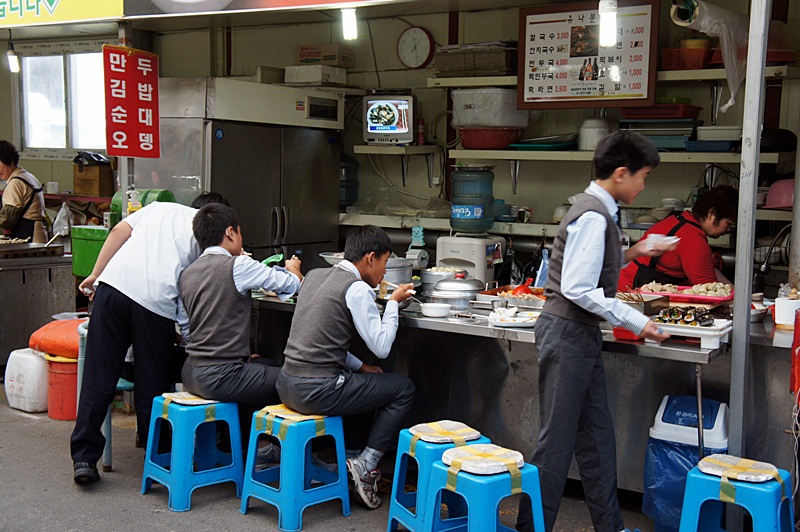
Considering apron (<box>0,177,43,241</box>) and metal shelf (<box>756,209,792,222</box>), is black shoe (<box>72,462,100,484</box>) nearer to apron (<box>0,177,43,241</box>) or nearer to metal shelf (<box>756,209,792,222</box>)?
apron (<box>0,177,43,241</box>)

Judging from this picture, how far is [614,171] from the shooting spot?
3.44 metres

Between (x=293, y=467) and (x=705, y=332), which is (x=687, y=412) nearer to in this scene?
(x=705, y=332)

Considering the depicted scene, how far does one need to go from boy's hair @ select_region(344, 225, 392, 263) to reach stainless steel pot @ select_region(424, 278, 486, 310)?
508mm

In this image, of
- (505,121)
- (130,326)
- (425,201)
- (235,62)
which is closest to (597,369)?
(130,326)

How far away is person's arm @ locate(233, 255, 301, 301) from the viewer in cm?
429

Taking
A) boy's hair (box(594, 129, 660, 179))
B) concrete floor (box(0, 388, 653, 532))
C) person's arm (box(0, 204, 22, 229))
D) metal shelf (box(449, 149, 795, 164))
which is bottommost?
concrete floor (box(0, 388, 653, 532))

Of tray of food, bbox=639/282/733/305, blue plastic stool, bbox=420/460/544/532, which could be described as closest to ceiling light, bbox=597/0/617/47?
tray of food, bbox=639/282/733/305

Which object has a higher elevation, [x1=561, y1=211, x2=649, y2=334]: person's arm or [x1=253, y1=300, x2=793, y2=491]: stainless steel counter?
[x1=561, y1=211, x2=649, y2=334]: person's arm

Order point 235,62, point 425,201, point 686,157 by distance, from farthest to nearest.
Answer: point 235,62 → point 425,201 → point 686,157

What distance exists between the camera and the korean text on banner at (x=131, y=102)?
5.27 metres

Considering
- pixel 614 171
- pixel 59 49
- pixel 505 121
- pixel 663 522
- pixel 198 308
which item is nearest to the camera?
pixel 614 171

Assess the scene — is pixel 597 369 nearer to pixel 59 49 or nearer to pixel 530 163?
pixel 530 163

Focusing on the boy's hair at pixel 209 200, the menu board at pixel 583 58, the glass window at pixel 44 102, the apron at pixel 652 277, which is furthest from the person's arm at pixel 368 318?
the glass window at pixel 44 102

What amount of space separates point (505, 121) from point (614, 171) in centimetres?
357
